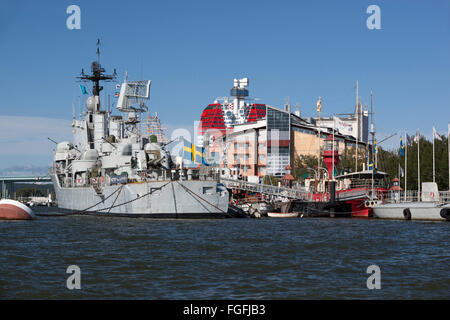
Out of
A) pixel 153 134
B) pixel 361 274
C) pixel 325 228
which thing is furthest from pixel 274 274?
pixel 153 134

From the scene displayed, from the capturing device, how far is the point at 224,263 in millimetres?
29688

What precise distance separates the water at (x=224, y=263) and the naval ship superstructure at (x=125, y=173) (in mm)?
13226

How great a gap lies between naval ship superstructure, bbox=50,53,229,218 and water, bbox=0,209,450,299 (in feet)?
43.4

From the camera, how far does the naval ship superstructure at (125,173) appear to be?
2400 inches

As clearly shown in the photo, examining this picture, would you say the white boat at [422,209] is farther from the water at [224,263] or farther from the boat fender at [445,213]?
the water at [224,263]

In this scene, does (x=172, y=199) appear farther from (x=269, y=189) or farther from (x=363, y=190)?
(x=363, y=190)

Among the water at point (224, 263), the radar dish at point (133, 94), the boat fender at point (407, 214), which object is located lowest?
the water at point (224, 263)

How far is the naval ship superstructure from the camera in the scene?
60969 millimetres

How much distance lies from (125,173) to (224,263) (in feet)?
126

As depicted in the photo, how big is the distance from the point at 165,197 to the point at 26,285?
36.7 meters

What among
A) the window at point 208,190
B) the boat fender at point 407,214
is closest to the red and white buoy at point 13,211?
the window at point 208,190

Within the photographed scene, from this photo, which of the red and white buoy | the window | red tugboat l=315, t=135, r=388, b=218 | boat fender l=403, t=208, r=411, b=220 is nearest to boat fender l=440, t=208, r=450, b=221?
boat fender l=403, t=208, r=411, b=220

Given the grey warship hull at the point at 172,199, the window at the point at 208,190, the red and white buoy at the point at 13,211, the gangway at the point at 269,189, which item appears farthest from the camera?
the gangway at the point at 269,189

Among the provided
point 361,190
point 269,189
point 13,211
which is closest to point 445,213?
point 361,190
